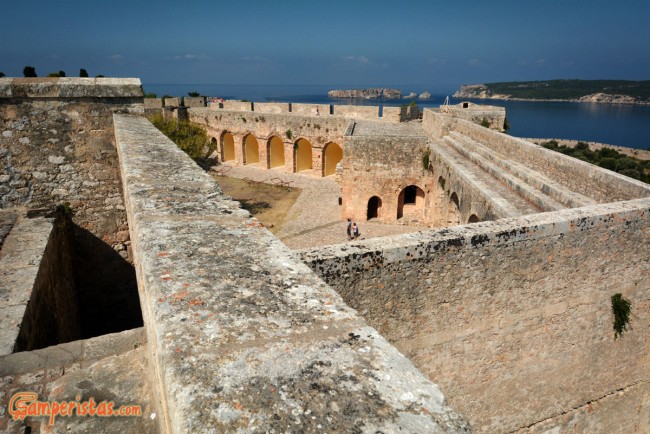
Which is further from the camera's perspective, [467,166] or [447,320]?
[467,166]

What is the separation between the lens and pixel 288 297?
5.92 feet

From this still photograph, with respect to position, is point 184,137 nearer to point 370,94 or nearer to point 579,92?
point 370,94

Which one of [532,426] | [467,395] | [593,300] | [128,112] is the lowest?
[532,426]

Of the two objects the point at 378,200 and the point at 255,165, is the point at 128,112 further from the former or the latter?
the point at 255,165

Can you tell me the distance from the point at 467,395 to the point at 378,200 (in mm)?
13176

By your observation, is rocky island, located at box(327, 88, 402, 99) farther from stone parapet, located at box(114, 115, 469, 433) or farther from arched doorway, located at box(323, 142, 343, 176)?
stone parapet, located at box(114, 115, 469, 433)

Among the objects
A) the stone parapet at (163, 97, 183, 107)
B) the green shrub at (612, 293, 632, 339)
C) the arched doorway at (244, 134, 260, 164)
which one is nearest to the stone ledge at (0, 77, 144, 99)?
the green shrub at (612, 293, 632, 339)

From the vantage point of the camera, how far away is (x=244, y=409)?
1.19 meters

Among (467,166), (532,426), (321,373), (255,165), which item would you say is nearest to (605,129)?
(255,165)

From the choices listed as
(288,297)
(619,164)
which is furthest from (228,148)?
(288,297)

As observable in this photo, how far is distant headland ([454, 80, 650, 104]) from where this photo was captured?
149 meters

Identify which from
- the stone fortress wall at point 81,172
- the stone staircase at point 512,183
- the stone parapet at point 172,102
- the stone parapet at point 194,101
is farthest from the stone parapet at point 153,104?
the stone fortress wall at point 81,172

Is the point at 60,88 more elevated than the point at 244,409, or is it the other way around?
the point at 60,88

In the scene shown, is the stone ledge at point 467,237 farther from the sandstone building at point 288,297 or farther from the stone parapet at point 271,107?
the stone parapet at point 271,107
